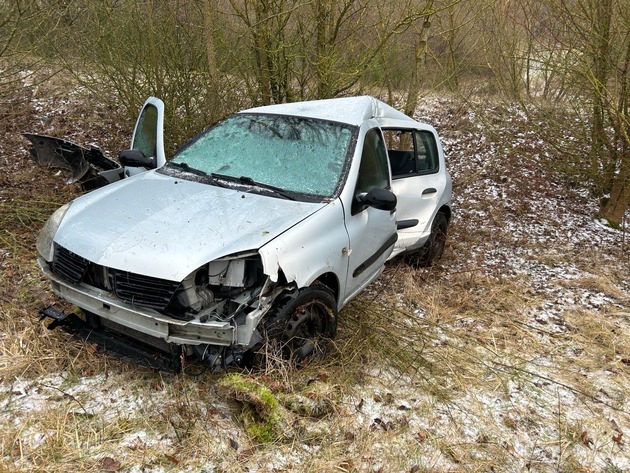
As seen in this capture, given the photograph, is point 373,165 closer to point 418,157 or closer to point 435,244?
point 418,157

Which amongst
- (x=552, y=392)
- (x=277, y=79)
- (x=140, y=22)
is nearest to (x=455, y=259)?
(x=552, y=392)

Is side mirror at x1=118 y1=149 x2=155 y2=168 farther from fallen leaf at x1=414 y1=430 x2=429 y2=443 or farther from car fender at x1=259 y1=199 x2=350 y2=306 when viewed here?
fallen leaf at x1=414 y1=430 x2=429 y2=443

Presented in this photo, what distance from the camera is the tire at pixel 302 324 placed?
3.23 metres

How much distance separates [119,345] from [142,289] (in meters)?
0.54

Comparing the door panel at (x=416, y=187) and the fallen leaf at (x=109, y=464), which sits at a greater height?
the door panel at (x=416, y=187)

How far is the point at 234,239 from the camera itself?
3.00 metres

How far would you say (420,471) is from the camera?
2.92m

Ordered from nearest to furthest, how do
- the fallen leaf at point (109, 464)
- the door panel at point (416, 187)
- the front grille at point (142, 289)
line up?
the fallen leaf at point (109, 464)
the front grille at point (142, 289)
the door panel at point (416, 187)

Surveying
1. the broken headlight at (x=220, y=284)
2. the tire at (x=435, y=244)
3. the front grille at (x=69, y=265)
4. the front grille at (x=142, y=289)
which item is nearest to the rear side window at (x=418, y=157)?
the tire at (x=435, y=244)

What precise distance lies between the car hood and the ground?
0.83 metres


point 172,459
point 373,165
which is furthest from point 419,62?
point 172,459

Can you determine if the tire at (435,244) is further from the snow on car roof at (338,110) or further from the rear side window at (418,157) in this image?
the snow on car roof at (338,110)

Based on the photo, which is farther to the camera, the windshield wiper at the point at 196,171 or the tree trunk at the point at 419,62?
the tree trunk at the point at 419,62

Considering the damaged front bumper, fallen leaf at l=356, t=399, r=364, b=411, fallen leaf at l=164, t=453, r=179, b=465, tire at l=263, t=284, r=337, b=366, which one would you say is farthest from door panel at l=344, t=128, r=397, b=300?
fallen leaf at l=164, t=453, r=179, b=465
